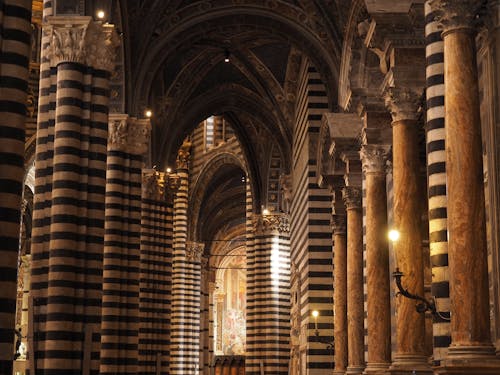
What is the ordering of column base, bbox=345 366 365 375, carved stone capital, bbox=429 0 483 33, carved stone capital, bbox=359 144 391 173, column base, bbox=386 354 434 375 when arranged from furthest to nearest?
column base, bbox=345 366 365 375 < carved stone capital, bbox=359 144 391 173 < column base, bbox=386 354 434 375 < carved stone capital, bbox=429 0 483 33

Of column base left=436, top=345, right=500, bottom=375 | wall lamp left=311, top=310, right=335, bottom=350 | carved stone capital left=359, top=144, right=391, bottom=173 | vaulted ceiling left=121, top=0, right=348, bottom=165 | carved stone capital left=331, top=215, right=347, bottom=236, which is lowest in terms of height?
column base left=436, top=345, right=500, bottom=375

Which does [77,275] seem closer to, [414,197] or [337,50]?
[414,197]

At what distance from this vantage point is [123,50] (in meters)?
25.5

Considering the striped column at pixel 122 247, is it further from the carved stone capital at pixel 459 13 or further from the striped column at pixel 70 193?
the carved stone capital at pixel 459 13

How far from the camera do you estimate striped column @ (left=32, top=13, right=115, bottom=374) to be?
1792cm

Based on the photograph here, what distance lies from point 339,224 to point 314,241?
456 cm

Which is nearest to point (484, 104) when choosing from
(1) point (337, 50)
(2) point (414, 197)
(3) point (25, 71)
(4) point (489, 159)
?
(4) point (489, 159)

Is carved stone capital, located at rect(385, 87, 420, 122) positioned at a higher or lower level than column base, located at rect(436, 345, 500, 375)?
higher

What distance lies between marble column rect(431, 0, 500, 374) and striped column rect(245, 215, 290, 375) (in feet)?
99.6

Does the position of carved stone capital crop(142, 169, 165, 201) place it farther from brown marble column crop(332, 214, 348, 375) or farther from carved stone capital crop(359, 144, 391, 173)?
carved stone capital crop(359, 144, 391, 173)

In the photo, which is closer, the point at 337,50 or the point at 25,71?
the point at 25,71

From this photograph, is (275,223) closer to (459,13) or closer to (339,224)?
(339,224)

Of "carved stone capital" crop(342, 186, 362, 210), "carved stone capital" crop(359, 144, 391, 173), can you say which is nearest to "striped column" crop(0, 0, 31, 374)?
"carved stone capital" crop(359, 144, 391, 173)

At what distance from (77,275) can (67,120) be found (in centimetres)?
315
